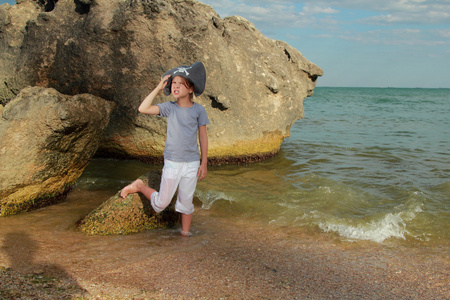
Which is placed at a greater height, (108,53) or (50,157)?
(108,53)

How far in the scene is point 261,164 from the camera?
323 inches

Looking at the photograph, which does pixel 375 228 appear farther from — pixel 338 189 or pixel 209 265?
pixel 209 265

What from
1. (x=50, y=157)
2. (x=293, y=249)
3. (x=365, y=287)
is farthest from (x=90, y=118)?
(x=365, y=287)

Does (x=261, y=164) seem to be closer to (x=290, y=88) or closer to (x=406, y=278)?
(x=290, y=88)

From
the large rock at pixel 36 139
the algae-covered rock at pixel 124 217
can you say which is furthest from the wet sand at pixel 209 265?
the large rock at pixel 36 139

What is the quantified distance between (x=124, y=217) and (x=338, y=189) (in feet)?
11.8

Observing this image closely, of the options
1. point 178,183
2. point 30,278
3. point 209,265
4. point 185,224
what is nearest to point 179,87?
point 178,183

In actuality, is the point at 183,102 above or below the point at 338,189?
above

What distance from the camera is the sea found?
479 cm

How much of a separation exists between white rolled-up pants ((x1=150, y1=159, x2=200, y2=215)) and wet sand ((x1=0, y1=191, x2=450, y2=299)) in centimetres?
37

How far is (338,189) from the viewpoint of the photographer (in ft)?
21.1

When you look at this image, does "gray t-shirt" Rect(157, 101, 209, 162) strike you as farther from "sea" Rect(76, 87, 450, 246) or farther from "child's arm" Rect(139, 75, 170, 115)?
"sea" Rect(76, 87, 450, 246)

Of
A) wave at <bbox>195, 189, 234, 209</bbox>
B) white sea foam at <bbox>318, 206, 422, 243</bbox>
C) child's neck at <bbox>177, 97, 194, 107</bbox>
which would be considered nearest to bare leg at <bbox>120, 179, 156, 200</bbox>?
child's neck at <bbox>177, 97, 194, 107</bbox>

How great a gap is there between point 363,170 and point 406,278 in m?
4.62
